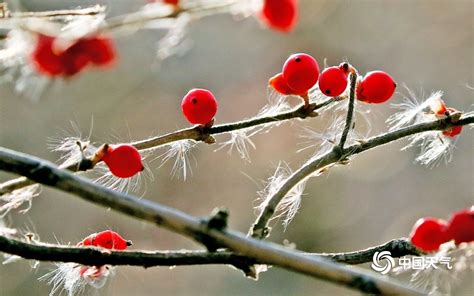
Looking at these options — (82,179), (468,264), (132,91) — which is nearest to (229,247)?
(82,179)

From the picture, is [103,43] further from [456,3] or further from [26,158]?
[456,3]

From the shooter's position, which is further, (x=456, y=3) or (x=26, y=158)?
(x=456, y=3)

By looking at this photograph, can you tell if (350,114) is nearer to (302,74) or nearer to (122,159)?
(302,74)

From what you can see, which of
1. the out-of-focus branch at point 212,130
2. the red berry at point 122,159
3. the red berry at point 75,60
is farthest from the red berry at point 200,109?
the red berry at point 75,60

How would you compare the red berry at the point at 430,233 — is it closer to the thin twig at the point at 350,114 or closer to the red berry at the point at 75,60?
the thin twig at the point at 350,114

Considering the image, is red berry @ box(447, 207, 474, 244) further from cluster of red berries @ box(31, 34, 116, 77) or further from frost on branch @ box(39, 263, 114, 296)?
cluster of red berries @ box(31, 34, 116, 77)

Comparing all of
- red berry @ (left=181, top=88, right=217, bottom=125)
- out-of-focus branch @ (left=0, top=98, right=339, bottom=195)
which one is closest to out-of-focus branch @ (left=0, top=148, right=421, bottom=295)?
out-of-focus branch @ (left=0, top=98, right=339, bottom=195)

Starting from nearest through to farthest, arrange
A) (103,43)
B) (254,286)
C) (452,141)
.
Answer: (452,141) < (103,43) < (254,286)
